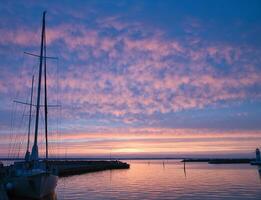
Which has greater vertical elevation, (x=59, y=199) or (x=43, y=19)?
(x=43, y=19)

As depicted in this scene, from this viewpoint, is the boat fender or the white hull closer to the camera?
the white hull

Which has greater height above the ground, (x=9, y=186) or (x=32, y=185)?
(x=32, y=185)

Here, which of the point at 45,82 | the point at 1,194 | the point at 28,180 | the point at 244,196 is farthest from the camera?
the point at 45,82

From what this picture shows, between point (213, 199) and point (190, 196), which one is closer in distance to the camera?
point (213, 199)

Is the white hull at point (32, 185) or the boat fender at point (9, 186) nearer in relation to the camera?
the white hull at point (32, 185)

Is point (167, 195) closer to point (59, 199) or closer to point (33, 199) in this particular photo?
point (59, 199)

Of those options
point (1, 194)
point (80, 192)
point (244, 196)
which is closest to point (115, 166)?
point (80, 192)

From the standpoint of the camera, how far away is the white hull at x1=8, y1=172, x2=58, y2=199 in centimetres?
2909

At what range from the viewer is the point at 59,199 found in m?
33.8

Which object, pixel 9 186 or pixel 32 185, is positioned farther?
pixel 9 186

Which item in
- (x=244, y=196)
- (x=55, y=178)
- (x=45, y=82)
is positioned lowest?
(x=244, y=196)

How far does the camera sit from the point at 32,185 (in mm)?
29266

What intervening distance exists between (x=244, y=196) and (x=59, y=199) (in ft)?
65.0

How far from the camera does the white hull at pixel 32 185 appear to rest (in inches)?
1145
